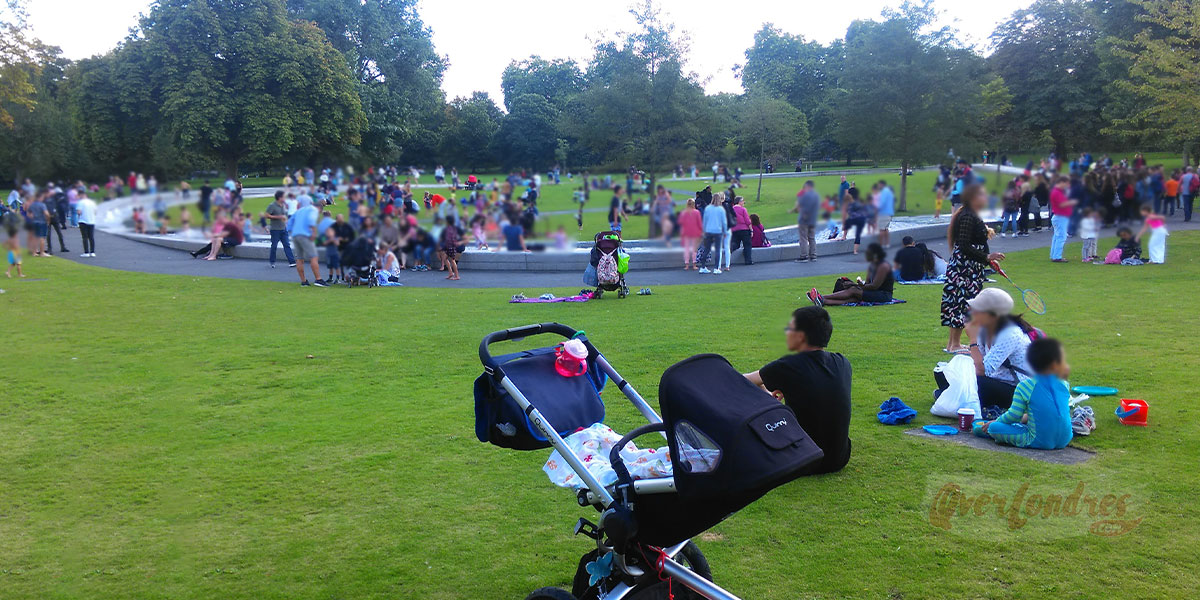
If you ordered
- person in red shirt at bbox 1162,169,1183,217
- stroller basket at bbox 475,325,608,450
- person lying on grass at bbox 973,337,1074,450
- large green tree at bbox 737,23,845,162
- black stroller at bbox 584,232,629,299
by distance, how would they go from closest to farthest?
person in red shirt at bbox 1162,169,1183,217, large green tree at bbox 737,23,845,162, black stroller at bbox 584,232,629,299, stroller basket at bbox 475,325,608,450, person lying on grass at bbox 973,337,1074,450

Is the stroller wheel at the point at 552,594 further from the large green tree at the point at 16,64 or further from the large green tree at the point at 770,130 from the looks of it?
the large green tree at the point at 16,64

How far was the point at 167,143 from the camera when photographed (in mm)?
3453

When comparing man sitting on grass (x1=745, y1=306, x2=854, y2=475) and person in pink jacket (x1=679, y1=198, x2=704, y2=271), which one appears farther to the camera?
man sitting on grass (x1=745, y1=306, x2=854, y2=475)

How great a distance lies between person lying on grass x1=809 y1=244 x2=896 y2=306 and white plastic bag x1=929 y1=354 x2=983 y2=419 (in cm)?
94

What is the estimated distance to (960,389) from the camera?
25.7 feet

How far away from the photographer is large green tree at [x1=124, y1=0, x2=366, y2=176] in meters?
3.54

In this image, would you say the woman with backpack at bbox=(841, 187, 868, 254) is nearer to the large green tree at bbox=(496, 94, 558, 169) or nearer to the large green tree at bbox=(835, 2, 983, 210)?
the large green tree at bbox=(835, 2, 983, 210)

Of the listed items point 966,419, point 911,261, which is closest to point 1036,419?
point 966,419

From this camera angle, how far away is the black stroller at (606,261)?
184 inches

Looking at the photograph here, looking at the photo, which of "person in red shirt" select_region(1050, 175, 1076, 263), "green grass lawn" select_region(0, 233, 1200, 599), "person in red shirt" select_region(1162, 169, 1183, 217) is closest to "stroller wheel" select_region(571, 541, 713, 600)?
"green grass lawn" select_region(0, 233, 1200, 599)

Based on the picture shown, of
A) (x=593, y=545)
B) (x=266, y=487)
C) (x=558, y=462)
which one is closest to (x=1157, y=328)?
(x=593, y=545)

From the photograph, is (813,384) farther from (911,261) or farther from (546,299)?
(546,299)

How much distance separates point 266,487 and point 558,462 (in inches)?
122

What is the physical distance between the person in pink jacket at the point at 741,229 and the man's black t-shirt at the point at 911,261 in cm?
90
